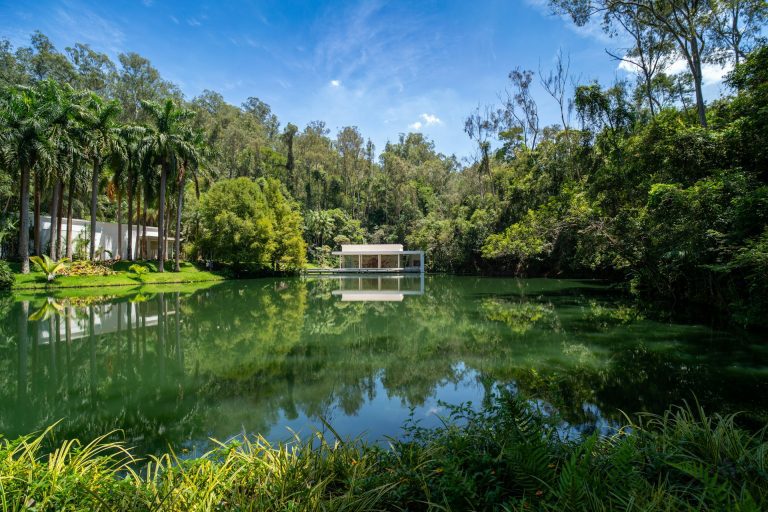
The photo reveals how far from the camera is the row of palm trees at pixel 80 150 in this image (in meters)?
20.4

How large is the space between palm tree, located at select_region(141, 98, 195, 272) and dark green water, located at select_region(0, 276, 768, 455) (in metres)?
14.9

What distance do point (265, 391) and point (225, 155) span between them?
1970 inches

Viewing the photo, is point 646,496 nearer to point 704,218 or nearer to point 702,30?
point 704,218

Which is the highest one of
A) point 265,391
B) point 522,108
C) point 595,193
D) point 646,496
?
point 522,108

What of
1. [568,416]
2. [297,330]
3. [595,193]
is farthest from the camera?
[595,193]

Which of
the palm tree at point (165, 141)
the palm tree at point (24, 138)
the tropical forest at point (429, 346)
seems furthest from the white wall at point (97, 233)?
the palm tree at point (24, 138)

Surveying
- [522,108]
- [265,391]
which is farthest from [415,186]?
[265,391]

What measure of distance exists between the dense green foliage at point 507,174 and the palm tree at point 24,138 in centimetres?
8

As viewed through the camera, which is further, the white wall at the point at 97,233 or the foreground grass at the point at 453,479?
the white wall at the point at 97,233

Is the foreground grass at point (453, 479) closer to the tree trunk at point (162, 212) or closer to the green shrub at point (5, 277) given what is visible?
the green shrub at point (5, 277)

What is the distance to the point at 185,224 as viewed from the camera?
3612 cm

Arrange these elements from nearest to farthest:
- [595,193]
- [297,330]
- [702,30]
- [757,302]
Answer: [757,302] < [297,330] < [702,30] < [595,193]

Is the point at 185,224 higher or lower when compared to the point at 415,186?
lower

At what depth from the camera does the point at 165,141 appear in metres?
25.5
